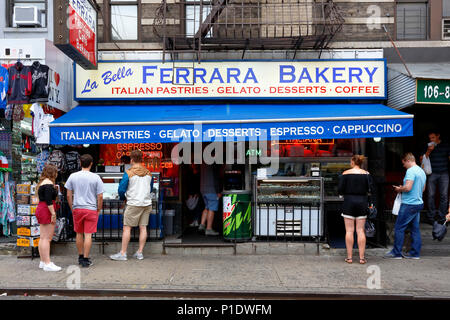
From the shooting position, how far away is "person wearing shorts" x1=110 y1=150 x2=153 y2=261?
6867 millimetres

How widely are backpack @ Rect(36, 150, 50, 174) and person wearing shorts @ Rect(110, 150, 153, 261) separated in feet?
7.24

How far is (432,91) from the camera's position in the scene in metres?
7.38

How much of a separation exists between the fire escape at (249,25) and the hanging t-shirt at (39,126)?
9.49 ft

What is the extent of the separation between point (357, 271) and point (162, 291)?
314cm

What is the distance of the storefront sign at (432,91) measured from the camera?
7367 millimetres

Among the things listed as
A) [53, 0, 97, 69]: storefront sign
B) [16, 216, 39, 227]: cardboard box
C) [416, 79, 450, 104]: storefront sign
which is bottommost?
[16, 216, 39, 227]: cardboard box

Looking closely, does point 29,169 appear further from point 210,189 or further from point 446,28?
point 446,28

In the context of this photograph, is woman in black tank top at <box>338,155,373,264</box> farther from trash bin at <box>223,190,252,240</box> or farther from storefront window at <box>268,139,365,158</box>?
storefront window at <box>268,139,365,158</box>

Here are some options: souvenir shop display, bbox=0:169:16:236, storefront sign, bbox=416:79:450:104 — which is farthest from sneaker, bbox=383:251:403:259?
souvenir shop display, bbox=0:169:16:236

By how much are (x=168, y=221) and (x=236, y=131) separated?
107 inches

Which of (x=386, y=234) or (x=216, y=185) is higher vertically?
(x=216, y=185)

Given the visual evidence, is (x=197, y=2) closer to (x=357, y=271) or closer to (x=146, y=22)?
(x=146, y=22)

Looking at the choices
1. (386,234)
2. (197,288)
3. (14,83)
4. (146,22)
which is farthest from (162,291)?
(146,22)

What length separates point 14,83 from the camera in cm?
782
